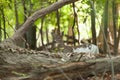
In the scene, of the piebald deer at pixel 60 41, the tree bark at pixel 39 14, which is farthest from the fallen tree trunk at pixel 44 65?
the tree bark at pixel 39 14

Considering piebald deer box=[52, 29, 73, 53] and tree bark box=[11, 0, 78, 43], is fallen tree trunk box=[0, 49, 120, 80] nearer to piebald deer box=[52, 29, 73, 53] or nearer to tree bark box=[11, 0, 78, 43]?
piebald deer box=[52, 29, 73, 53]

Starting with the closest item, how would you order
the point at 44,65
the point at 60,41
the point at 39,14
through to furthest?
the point at 44,65 < the point at 60,41 < the point at 39,14

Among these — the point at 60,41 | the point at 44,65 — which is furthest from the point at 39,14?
the point at 44,65

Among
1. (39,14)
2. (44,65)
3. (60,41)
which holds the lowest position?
(44,65)

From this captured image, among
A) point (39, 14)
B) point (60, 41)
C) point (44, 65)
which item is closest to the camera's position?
point (44, 65)

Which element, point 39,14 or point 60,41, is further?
point 39,14

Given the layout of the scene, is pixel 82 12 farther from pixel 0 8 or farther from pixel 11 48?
pixel 11 48

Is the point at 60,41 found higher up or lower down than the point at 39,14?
lower down

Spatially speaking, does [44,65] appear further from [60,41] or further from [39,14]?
[39,14]

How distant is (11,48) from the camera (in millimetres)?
4477

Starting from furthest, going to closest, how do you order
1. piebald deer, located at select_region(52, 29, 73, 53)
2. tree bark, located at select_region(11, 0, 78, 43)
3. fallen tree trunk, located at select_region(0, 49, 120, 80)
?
tree bark, located at select_region(11, 0, 78, 43) < piebald deer, located at select_region(52, 29, 73, 53) < fallen tree trunk, located at select_region(0, 49, 120, 80)

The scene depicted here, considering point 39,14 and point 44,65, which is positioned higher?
point 39,14

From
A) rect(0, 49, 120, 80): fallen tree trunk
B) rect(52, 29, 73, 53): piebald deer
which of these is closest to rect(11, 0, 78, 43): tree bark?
rect(52, 29, 73, 53): piebald deer

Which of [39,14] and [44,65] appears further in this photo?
[39,14]
